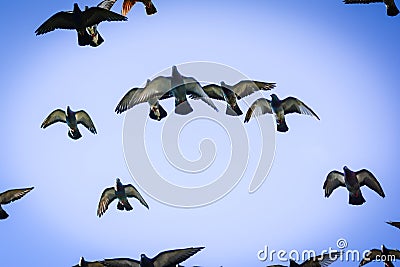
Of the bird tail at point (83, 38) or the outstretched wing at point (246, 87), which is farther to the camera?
the outstretched wing at point (246, 87)

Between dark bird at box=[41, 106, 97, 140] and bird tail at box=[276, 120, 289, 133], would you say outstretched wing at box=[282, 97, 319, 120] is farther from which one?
dark bird at box=[41, 106, 97, 140]

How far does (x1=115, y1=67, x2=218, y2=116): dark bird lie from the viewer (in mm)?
17188

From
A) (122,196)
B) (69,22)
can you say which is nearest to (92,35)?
(69,22)

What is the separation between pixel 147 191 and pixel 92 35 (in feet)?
12.6

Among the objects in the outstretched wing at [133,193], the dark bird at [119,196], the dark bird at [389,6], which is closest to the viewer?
the dark bird at [389,6]

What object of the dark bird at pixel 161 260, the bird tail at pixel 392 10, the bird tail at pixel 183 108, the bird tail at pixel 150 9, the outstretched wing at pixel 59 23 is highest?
the bird tail at pixel 392 10

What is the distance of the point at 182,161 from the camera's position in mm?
18547

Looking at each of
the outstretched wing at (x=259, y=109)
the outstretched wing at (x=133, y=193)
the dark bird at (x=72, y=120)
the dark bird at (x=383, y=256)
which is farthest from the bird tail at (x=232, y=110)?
the dark bird at (x=383, y=256)

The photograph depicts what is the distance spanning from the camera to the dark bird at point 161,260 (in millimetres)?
15219

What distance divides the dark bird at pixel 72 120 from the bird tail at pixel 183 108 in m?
3.02

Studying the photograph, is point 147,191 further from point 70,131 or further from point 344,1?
point 344,1

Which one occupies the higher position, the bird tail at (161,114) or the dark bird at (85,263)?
the bird tail at (161,114)

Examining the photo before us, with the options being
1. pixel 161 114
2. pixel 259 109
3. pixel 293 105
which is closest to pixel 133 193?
pixel 161 114

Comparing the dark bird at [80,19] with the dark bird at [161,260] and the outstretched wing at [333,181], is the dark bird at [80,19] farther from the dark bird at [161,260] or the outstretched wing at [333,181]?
the outstretched wing at [333,181]
